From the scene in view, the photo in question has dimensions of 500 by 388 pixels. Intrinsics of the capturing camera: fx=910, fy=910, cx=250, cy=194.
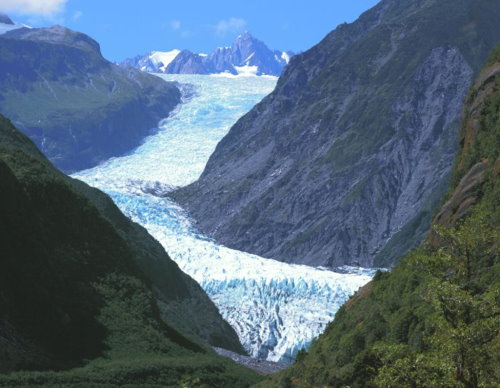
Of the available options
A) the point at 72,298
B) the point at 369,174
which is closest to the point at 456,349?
the point at 72,298

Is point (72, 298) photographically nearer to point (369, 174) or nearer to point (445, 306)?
point (445, 306)

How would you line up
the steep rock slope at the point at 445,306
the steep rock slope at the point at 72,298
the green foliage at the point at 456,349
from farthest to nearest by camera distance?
the steep rock slope at the point at 72,298, the steep rock slope at the point at 445,306, the green foliage at the point at 456,349

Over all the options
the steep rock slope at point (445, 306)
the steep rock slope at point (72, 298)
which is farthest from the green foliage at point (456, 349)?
the steep rock slope at point (72, 298)

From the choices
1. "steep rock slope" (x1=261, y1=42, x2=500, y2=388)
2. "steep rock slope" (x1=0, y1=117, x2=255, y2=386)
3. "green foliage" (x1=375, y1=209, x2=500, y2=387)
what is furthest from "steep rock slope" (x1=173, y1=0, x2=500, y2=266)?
"green foliage" (x1=375, y1=209, x2=500, y2=387)

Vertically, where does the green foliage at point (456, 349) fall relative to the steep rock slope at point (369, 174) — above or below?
below

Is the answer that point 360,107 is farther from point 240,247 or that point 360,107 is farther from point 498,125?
point 498,125

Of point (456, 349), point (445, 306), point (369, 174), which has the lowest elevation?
point (456, 349)

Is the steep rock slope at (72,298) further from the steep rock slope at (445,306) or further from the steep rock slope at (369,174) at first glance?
the steep rock slope at (369,174)
